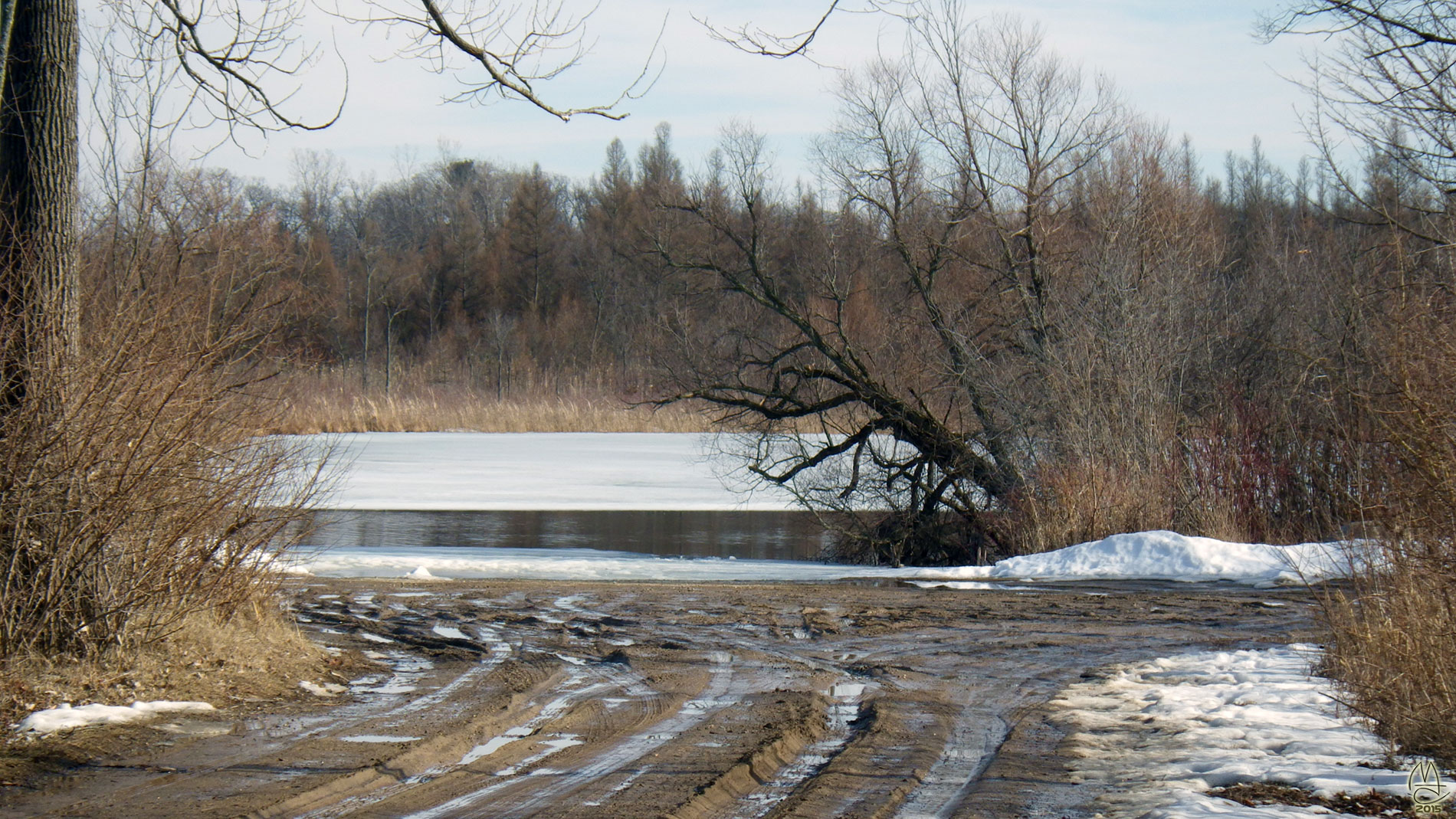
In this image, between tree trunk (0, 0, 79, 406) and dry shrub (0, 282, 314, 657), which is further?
tree trunk (0, 0, 79, 406)

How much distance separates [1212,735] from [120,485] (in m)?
→ 6.22

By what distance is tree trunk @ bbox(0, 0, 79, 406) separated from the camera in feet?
21.8

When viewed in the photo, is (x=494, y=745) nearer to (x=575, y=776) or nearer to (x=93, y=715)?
(x=575, y=776)

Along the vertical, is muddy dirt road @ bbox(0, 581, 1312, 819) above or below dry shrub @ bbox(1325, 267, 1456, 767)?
below

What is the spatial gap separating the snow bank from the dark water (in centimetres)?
509

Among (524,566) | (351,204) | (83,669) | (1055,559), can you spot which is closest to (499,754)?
(83,669)

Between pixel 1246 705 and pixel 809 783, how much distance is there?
3037mm

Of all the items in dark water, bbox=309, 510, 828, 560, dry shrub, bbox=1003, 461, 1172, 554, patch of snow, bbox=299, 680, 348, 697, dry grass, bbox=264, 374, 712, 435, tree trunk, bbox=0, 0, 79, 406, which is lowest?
patch of snow, bbox=299, 680, 348, 697

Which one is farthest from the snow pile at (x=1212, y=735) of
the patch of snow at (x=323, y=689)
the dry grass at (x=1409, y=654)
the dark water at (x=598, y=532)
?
the dark water at (x=598, y=532)

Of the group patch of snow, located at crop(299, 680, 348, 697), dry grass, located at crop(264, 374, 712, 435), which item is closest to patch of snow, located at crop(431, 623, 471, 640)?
patch of snow, located at crop(299, 680, 348, 697)

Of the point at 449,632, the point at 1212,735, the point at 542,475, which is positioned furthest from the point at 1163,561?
the point at 542,475

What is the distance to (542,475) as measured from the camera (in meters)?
27.7

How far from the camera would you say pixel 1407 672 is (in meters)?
5.50

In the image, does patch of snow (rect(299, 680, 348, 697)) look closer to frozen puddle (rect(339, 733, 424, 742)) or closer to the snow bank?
frozen puddle (rect(339, 733, 424, 742))
